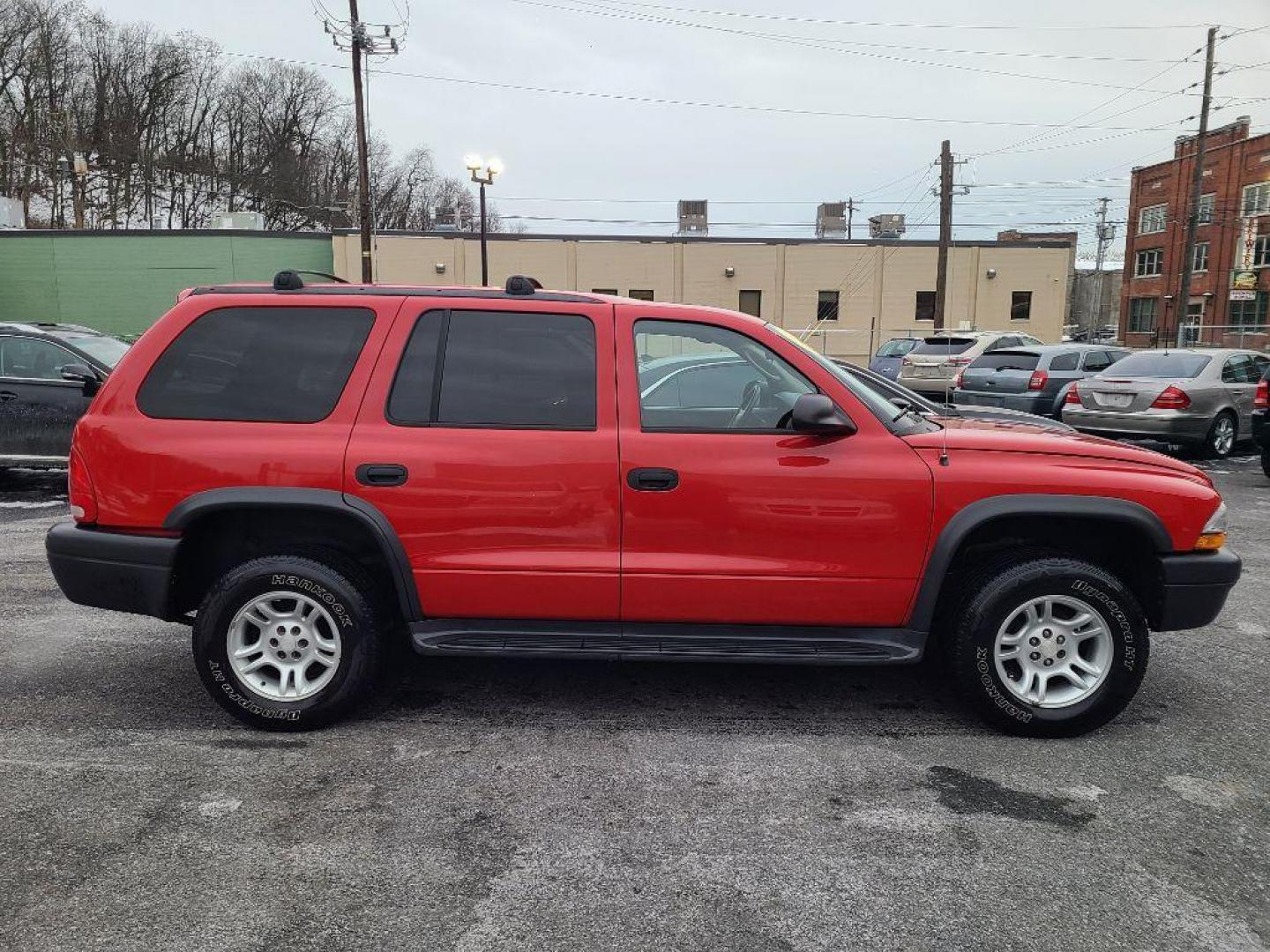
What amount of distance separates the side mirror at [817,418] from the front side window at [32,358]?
8388 mm

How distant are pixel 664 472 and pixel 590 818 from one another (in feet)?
4.34

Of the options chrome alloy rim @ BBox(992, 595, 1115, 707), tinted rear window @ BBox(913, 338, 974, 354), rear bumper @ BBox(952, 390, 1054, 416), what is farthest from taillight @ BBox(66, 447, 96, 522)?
tinted rear window @ BBox(913, 338, 974, 354)

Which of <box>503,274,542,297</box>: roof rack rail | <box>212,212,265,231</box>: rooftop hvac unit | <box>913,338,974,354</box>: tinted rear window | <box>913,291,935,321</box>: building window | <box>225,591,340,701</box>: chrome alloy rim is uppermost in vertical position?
<box>212,212,265,231</box>: rooftop hvac unit

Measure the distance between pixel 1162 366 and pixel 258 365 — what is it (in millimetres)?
11923

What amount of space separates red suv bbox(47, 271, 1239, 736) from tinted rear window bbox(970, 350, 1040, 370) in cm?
1150

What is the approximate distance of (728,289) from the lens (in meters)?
37.9

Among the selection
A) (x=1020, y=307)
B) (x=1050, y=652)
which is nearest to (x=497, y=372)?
(x=1050, y=652)

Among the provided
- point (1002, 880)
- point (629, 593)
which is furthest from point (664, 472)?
point (1002, 880)

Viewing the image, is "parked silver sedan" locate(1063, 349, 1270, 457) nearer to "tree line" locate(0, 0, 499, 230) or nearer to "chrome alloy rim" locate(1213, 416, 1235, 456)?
"chrome alloy rim" locate(1213, 416, 1235, 456)

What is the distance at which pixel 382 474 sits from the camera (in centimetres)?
352

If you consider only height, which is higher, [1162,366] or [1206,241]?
[1206,241]

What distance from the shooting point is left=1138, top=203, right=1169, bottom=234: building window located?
2019 inches

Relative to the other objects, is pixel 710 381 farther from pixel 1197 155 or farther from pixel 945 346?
pixel 1197 155

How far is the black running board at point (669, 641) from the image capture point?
3.58 m
